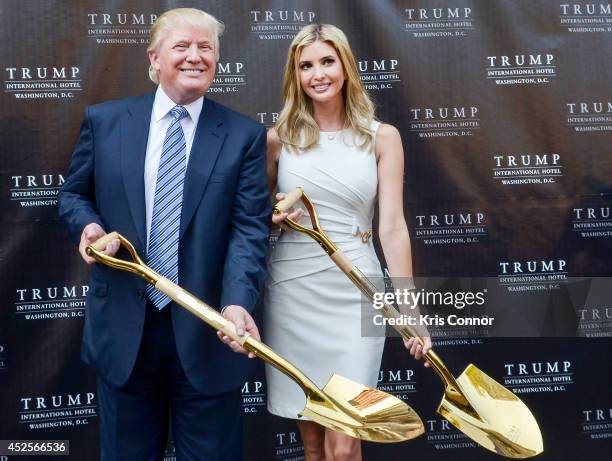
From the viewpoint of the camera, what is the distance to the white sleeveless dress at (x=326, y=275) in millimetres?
3053

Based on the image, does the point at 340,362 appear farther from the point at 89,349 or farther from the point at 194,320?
the point at 89,349

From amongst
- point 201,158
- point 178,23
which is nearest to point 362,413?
point 201,158

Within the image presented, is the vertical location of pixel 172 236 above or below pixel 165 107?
below

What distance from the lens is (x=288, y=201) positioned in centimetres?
290

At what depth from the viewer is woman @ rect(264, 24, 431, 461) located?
3051 millimetres

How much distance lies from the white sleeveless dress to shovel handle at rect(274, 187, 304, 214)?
0.36ft

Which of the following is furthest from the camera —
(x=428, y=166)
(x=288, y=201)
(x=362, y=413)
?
(x=428, y=166)

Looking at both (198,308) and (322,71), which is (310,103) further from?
(198,308)

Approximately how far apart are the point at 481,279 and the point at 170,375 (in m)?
1.95

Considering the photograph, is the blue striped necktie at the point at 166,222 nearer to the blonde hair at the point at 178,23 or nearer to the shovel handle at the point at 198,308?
the shovel handle at the point at 198,308

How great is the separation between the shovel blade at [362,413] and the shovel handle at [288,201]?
580mm

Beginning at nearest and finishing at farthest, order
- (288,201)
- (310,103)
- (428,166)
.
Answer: (288,201) → (310,103) → (428,166)

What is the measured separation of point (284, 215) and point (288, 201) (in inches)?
2.3

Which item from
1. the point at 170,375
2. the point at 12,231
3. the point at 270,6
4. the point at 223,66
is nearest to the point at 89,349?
the point at 170,375
